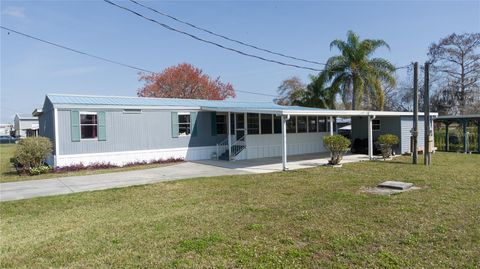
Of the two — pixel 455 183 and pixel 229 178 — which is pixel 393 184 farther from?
pixel 229 178

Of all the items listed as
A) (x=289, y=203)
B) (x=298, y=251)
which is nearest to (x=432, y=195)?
(x=289, y=203)

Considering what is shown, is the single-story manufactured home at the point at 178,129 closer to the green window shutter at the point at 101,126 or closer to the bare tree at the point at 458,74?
the green window shutter at the point at 101,126

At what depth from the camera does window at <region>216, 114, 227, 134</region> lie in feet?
56.6

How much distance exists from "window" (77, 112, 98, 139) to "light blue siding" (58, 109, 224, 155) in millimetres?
211

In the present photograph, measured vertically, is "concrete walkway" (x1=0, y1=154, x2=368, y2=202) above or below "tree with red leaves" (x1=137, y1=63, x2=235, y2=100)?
below

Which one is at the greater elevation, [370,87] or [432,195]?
[370,87]

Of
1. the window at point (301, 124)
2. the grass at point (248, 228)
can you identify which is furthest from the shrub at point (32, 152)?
the window at point (301, 124)

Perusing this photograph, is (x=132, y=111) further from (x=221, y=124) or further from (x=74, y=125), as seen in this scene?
(x=221, y=124)

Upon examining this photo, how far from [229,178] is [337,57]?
1579 cm

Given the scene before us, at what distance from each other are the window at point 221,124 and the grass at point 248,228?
879cm

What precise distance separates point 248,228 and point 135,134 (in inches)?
433

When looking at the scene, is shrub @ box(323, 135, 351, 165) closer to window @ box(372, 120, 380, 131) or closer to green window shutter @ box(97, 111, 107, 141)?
window @ box(372, 120, 380, 131)

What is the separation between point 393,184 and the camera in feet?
27.0

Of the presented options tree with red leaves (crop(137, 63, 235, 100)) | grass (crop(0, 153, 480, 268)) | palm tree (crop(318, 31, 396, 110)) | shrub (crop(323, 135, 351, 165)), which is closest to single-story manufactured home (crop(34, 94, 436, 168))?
shrub (crop(323, 135, 351, 165))
